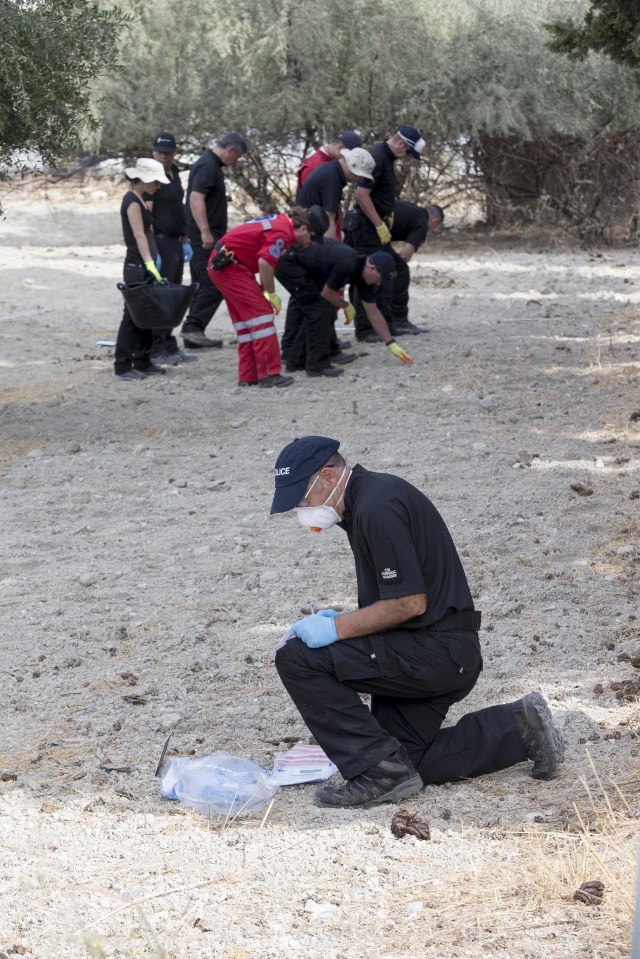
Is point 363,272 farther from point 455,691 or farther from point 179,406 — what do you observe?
point 455,691

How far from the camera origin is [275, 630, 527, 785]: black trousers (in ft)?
12.4

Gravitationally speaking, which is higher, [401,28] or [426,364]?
[401,28]

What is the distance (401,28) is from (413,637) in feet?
46.8

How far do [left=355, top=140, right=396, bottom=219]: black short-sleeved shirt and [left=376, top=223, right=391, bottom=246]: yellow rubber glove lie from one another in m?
0.11

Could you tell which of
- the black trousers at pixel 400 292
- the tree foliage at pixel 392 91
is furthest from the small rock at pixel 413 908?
the tree foliage at pixel 392 91

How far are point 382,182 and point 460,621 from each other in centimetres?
692

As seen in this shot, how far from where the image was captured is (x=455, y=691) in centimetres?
389

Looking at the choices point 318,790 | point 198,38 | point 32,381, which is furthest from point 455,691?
point 198,38

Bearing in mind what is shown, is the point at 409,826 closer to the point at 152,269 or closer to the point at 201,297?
the point at 152,269

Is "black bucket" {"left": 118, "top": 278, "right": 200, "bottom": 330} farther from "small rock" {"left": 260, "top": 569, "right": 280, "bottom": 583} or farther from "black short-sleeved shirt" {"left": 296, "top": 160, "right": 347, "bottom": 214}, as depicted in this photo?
"small rock" {"left": 260, "top": 569, "right": 280, "bottom": 583}

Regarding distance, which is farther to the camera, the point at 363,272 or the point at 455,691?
the point at 363,272

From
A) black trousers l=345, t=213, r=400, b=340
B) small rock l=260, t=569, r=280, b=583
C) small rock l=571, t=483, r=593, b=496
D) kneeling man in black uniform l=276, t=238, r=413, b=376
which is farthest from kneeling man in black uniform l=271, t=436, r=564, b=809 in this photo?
black trousers l=345, t=213, r=400, b=340

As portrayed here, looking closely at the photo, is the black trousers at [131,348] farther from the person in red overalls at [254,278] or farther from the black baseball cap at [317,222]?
the black baseball cap at [317,222]

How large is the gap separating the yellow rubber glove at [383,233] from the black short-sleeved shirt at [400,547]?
22.0ft
